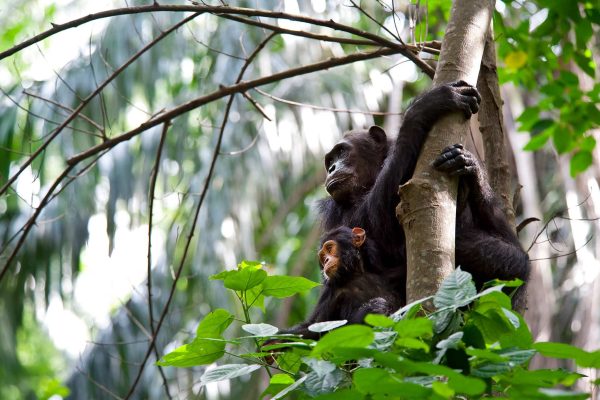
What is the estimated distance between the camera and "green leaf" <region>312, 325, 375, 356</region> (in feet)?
5.62

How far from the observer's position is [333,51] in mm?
8609

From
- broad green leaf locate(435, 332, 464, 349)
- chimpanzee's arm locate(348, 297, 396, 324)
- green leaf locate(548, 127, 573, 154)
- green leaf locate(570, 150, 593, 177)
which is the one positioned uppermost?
green leaf locate(548, 127, 573, 154)

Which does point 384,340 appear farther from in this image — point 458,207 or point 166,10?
point 166,10

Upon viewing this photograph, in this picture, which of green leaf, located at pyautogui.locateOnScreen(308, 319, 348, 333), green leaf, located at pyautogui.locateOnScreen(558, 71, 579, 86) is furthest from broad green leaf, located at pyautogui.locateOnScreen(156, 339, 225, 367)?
green leaf, located at pyautogui.locateOnScreen(558, 71, 579, 86)

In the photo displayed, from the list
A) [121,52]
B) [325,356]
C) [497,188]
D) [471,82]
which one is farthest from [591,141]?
[121,52]

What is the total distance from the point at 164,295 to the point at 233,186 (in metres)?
1.23

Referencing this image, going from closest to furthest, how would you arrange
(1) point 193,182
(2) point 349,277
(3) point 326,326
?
(3) point 326,326
(2) point 349,277
(1) point 193,182

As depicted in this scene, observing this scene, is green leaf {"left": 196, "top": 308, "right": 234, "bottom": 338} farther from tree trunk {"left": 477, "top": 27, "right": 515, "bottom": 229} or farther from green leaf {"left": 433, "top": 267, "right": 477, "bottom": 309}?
tree trunk {"left": 477, "top": 27, "right": 515, "bottom": 229}

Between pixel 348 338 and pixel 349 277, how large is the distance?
7.47ft

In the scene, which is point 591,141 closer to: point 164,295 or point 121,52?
point 164,295

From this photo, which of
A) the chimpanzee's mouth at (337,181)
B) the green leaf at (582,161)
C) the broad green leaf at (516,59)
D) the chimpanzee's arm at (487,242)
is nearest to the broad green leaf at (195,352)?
the chimpanzee's arm at (487,242)

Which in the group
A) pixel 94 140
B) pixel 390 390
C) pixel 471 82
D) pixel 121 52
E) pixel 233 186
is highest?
pixel 121 52

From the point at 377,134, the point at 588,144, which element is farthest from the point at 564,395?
the point at 588,144

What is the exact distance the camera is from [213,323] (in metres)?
2.39
